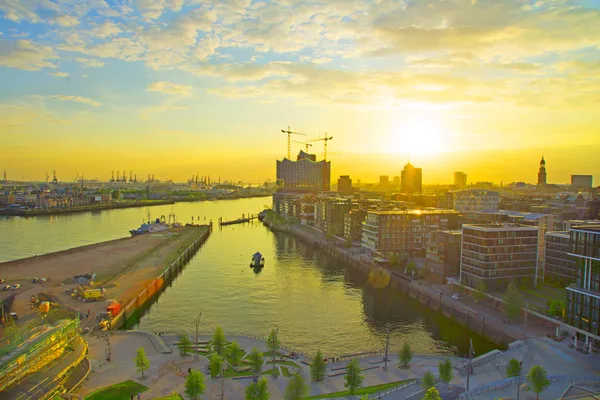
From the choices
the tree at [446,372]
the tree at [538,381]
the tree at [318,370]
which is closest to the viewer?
the tree at [538,381]

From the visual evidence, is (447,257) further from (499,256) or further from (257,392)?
(257,392)

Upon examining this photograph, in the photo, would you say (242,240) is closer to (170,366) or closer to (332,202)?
(332,202)

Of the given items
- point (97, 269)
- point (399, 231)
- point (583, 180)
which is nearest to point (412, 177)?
point (583, 180)

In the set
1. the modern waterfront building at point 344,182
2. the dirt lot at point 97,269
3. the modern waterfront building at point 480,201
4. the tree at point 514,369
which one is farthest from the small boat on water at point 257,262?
the modern waterfront building at point 344,182

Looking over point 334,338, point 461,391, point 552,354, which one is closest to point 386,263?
point 334,338

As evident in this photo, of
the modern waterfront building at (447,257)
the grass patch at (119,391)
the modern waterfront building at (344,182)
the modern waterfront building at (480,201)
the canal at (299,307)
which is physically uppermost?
the modern waterfront building at (344,182)

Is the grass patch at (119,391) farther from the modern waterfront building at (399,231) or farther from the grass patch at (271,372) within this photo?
the modern waterfront building at (399,231)
